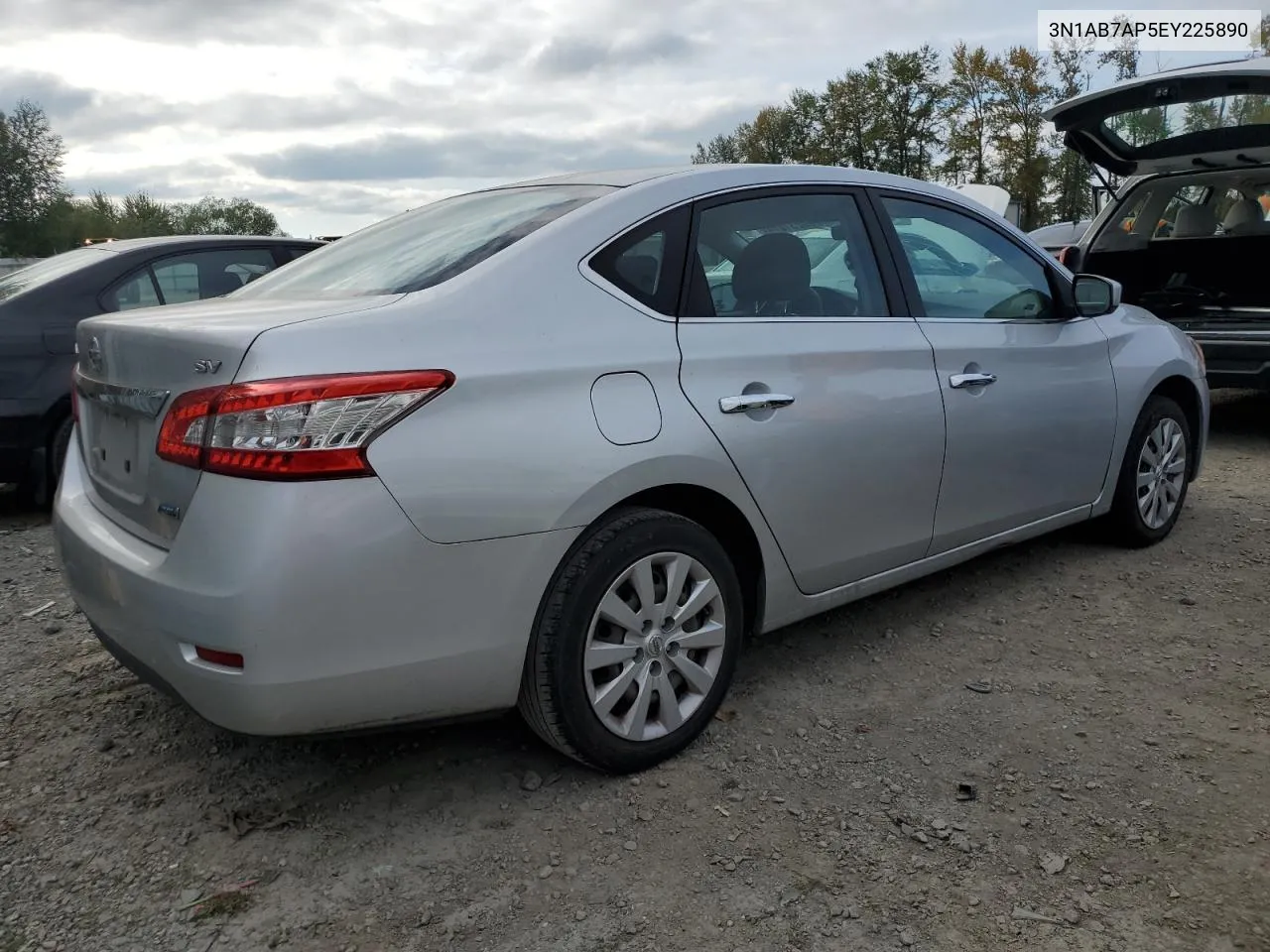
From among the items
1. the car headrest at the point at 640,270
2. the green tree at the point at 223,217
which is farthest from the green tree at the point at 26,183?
the car headrest at the point at 640,270

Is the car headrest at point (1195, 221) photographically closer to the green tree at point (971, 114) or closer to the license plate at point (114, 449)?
the license plate at point (114, 449)

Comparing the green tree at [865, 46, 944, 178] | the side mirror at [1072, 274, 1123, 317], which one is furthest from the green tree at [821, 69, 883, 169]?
the side mirror at [1072, 274, 1123, 317]

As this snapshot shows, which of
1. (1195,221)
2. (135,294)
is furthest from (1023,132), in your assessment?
(135,294)

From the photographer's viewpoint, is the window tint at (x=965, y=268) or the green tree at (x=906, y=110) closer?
the window tint at (x=965, y=268)

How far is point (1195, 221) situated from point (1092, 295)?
13.8 ft

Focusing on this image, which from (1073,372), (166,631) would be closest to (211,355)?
(166,631)

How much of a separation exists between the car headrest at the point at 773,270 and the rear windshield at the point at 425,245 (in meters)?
0.45

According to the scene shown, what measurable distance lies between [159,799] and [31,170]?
175ft

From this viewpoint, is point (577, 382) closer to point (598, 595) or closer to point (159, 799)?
point (598, 595)

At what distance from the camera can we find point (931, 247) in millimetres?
3627

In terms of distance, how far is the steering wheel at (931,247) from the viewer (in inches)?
139

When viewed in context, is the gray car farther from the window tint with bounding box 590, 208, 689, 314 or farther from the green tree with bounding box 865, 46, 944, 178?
the green tree with bounding box 865, 46, 944, 178

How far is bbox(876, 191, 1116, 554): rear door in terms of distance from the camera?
3.51m

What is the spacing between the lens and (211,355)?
224 centimetres
